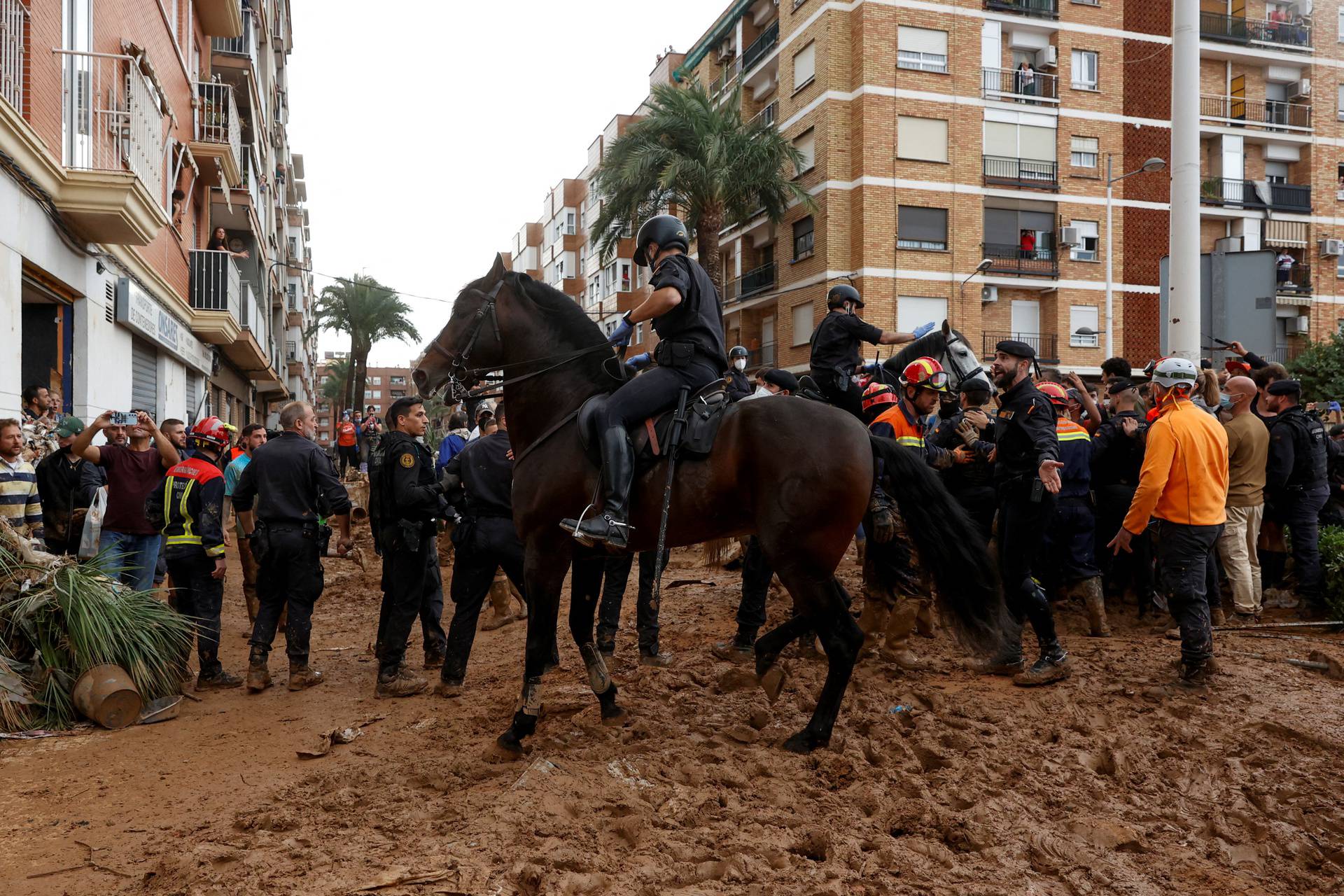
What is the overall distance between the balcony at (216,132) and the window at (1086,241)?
29.0 meters

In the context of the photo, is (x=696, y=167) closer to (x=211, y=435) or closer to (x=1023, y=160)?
(x=1023, y=160)

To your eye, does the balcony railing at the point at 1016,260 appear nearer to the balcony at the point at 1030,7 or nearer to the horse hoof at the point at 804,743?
the balcony at the point at 1030,7

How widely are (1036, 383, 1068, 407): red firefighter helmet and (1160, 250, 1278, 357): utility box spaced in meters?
1.83

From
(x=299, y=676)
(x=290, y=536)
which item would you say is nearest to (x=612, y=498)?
(x=290, y=536)

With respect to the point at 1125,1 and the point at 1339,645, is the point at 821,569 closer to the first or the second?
the point at 1339,645

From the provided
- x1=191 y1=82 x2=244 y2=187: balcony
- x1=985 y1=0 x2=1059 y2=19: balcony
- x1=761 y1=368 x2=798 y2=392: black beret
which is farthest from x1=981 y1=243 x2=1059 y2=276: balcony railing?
x1=761 y1=368 x2=798 y2=392: black beret

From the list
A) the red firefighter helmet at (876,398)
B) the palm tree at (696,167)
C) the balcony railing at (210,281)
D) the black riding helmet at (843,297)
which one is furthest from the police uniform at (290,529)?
the palm tree at (696,167)

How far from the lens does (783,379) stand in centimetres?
848

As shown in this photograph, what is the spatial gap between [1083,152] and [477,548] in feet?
114

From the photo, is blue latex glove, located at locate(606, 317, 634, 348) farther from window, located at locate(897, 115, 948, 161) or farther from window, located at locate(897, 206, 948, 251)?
window, located at locate(897, 115, 948, 161)

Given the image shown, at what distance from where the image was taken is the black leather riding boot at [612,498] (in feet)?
16.6

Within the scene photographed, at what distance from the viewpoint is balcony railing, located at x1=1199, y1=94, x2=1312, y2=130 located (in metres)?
36.8

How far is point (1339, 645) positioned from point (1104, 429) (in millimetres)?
2543

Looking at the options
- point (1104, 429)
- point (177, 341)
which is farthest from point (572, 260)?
point (1104, 429)
